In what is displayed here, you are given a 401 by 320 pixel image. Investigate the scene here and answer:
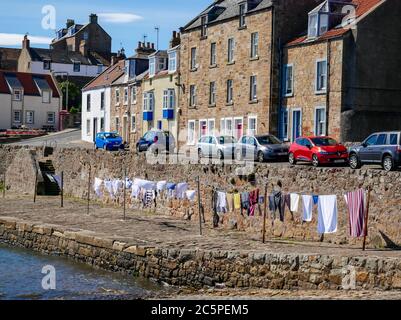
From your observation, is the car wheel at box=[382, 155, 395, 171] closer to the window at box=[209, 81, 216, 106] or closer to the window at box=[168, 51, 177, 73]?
the window at box=[209, 81, 216, 106]

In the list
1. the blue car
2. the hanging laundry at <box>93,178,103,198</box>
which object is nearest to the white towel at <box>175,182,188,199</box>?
the hanging laundry at <box>93,178,103,198</box>

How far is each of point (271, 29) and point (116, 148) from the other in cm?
1299

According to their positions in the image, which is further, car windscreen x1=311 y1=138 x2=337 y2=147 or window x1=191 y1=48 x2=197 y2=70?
window x1=191 y1=48 x2=197 y2=70

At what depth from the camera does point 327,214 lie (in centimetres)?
1895

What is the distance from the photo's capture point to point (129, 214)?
27969 millimetres

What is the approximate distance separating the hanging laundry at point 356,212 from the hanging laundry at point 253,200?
4.26m

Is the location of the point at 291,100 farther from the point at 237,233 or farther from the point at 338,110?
the point at 237,233

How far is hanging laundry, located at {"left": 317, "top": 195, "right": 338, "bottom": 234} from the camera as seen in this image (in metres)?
18.8

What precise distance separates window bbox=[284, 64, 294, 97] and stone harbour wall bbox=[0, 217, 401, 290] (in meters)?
19.4

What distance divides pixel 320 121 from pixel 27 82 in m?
47.4

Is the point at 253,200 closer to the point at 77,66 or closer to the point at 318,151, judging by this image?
the point at 318,151

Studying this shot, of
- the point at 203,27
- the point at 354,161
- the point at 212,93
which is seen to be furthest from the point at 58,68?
the point at 354,161

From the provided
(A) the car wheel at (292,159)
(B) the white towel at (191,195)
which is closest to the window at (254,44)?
(A) the car wheel at (292,159)

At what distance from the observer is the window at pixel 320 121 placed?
3584 centimetres
